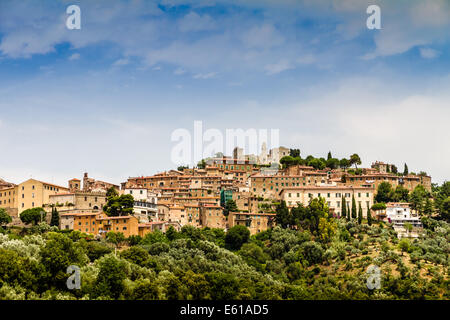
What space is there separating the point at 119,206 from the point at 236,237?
13.0 m

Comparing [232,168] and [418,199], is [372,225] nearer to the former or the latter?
[418,199]

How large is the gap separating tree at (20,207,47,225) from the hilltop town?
125 centimetres

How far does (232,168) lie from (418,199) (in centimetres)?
2729

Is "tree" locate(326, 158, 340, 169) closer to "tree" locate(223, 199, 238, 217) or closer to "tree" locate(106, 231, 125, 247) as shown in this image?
"tree" locate(223, 199, 238, 217)

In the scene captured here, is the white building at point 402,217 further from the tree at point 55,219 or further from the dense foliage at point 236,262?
the tree at point 55,219

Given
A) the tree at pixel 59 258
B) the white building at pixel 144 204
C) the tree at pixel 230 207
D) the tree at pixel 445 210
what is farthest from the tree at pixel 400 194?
the tree at pixel 59 258

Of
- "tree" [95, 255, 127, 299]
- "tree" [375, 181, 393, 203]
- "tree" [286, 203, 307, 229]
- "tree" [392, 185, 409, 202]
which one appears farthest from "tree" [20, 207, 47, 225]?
"tree" [392, 185, 409, 202]

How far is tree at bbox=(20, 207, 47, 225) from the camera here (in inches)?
2288

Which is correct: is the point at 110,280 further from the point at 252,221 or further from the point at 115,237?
the point at 252,221

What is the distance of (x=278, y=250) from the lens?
191ft

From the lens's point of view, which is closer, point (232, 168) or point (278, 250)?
point (278, 250)

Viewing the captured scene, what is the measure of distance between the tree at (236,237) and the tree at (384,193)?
19.8 m
